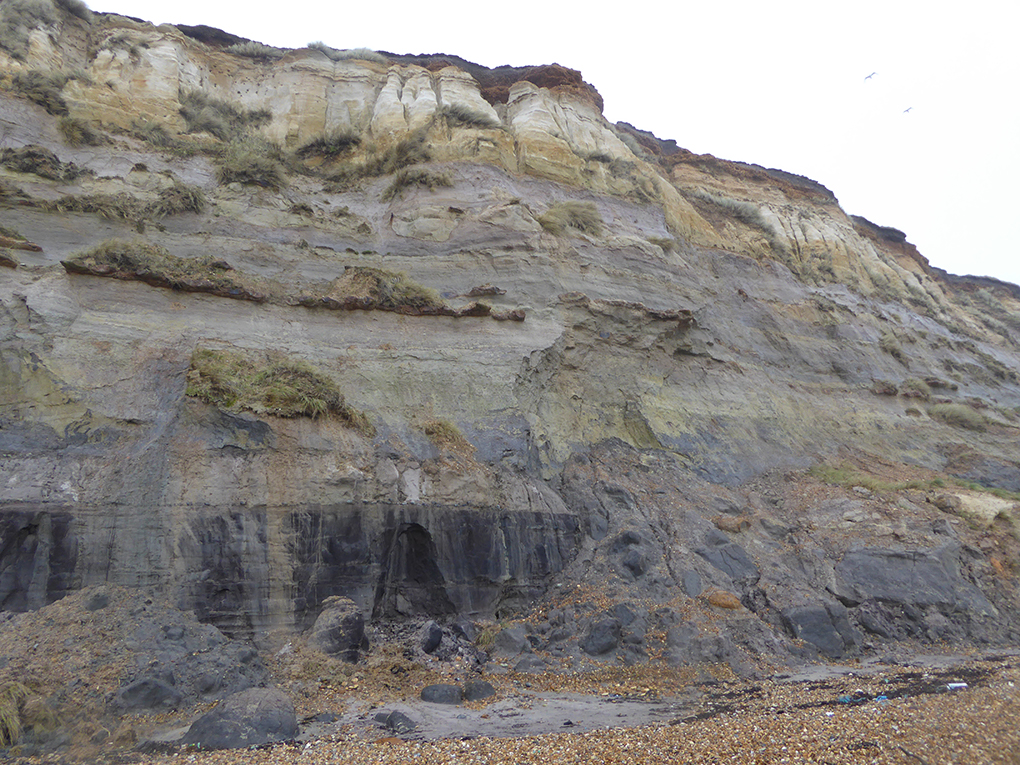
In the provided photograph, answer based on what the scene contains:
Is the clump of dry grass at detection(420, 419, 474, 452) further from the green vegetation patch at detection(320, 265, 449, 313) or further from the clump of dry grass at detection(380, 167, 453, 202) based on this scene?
the clump of dry grass at detection(380, 167, 453, 202)

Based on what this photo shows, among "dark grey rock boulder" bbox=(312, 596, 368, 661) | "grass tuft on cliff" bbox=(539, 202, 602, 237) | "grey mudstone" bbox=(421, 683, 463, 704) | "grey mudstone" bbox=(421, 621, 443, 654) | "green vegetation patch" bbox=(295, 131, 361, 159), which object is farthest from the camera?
"green vegetation patch" bbox=(295, 131, 361, 159)

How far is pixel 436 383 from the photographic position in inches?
474

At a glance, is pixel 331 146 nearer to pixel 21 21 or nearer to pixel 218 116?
pixel 218 116

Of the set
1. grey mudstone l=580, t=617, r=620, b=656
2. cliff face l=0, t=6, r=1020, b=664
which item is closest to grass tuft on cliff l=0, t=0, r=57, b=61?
cliff face l=0, t=6, r=1020, b=664

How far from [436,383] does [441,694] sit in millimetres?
6017

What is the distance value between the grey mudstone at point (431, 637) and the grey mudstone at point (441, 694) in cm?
93

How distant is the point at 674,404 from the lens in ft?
48.7

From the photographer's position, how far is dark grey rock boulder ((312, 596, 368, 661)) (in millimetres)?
8336

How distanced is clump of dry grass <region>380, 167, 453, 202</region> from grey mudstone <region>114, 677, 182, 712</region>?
13016 mm

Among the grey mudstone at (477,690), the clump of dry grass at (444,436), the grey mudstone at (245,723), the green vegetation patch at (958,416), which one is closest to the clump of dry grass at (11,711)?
the grey mudstone at (245,723)

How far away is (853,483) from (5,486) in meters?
16.7

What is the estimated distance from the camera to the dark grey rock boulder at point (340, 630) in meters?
8.34

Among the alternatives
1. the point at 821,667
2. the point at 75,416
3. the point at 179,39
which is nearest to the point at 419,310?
the point at 75,416

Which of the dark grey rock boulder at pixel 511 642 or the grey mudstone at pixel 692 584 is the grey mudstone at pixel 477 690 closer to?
the dark grey rock boulder at pixel 511 642
